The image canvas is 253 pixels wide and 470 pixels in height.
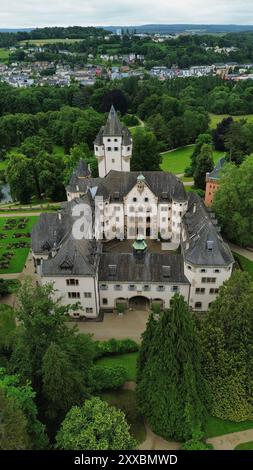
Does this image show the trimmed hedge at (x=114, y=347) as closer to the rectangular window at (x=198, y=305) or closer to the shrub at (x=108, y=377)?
the shrub at (x=108, y=377)

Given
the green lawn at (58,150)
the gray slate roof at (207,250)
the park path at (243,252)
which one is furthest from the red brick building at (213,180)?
the green lawn at (58,150)

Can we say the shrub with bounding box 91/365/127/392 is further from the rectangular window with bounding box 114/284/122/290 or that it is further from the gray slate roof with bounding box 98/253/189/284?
the gray slate roof with bounding box 98/253/189/284

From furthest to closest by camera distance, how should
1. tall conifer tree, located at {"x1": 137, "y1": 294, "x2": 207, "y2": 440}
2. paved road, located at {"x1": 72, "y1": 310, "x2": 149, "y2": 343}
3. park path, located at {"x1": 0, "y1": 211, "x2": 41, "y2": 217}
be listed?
park path, located at {"x1": 0, "y1": 211, "x2": 41, "y2": 217}
paved road, located at {"x1": 72, "y1": 310, "x2": 149, "y2": 343}
tall conifer tree, located at {"x1": 137, "y1": 294, "x2": 207, "y2": 440}

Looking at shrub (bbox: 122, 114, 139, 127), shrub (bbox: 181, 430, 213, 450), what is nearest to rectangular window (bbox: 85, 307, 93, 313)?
shrub (bbox: 181, 430, 213, 450)

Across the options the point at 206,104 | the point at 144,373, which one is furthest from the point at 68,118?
the point at 144,373

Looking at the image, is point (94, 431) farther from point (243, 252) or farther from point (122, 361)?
point (243, 252)
